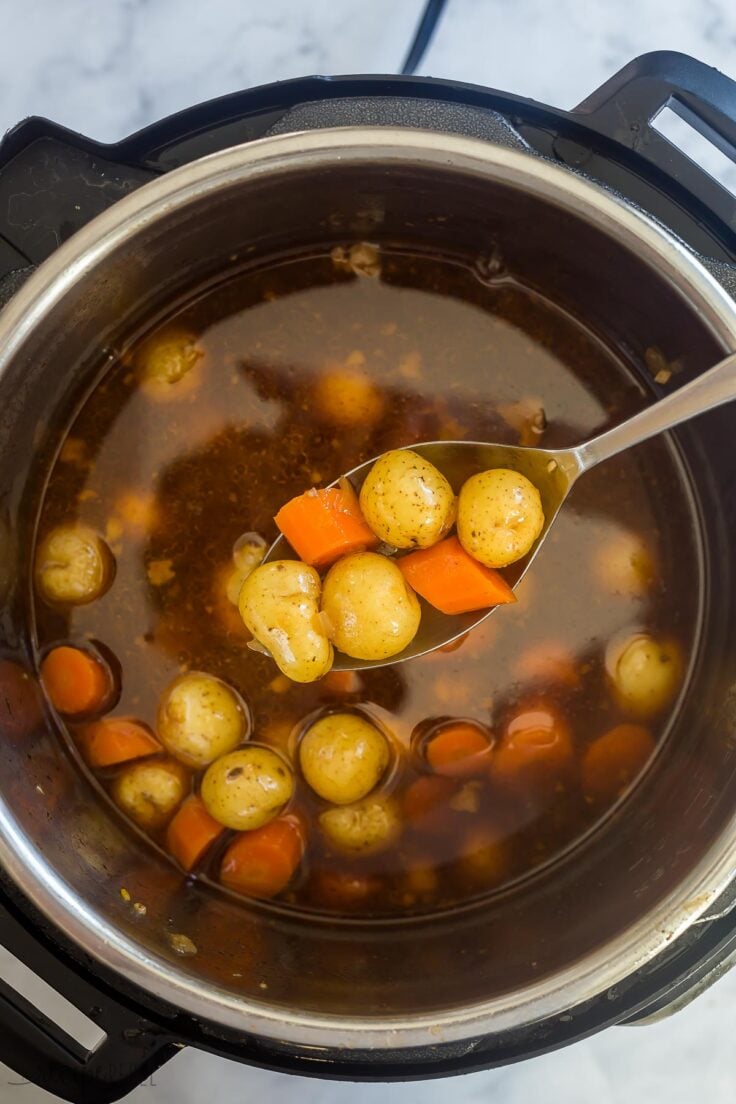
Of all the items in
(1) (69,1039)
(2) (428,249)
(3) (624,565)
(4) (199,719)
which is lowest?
(1) (69,1039)

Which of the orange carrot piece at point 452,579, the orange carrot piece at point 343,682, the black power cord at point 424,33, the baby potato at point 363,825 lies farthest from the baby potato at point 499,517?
the black power cord at point 424,33

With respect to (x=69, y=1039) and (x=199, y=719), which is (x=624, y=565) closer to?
(x=199, y=719)

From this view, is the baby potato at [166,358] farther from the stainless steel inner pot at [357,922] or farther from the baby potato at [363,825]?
the baby potato at [363,825]

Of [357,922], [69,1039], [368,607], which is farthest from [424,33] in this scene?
[69,1039]

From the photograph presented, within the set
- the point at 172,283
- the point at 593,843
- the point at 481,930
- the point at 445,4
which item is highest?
the point at 445,4

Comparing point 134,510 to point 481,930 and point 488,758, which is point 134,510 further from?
point 481,930

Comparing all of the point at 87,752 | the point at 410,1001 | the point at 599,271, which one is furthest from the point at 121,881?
the point at 599,271
